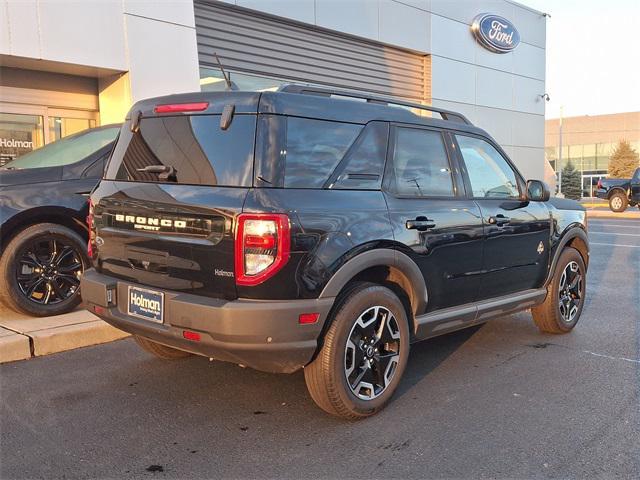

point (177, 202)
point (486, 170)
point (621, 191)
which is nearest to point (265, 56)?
point (486, 170)

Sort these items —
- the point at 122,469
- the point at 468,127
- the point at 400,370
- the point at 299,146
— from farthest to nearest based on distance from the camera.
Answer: the point at 468,127
the point at 400,370
the point at 299,146
the point at 122,469

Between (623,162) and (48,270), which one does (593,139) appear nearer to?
(623,162)

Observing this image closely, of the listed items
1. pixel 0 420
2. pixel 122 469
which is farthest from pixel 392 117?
pixel 0 420

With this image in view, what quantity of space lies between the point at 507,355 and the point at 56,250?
4.22 meters

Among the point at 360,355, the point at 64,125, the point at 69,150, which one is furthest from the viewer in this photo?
the point at 64,125

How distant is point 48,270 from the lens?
5418mm

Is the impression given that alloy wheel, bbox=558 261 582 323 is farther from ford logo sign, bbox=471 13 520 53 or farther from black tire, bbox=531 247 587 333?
ford logo sign, bbox=471 13 520 53

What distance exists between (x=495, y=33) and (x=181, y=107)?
1697 cm

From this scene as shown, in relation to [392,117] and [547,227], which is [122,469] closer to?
[392,117]

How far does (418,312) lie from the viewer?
3928mm

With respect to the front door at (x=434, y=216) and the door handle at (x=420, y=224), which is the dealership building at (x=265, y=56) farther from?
the door handle at (x=420, y=224)

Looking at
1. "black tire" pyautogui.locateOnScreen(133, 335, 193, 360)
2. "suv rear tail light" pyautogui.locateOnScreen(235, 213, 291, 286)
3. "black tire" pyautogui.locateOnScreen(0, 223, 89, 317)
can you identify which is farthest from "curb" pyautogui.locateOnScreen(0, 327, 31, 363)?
"suv rear tail light" pyautogui.locateOnScreen(235, 213, 291, 286)

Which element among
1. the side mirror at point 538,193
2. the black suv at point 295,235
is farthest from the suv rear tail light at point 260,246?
the side mirror at point 538,193

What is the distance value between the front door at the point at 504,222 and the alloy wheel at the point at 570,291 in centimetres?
43
